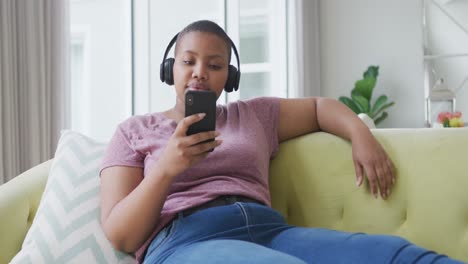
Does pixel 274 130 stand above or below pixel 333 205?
above

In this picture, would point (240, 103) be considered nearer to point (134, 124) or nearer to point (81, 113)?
point (134, 124)

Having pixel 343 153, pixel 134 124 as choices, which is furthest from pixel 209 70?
pixel 343 153

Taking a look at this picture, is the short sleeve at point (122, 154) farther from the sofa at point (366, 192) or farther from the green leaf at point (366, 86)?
the green leaf at point (366, 86)

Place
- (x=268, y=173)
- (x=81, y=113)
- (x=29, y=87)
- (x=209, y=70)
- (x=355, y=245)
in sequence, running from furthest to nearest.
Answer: (x=81, y=113), (x=29, y=87), (x=268, y=173), (x=209, y=70), (x=355, y=245)

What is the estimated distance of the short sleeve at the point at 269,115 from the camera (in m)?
1.35

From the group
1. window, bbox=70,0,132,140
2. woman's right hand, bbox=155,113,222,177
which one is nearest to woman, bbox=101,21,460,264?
woman's right hand, bbox=155,113,222,177

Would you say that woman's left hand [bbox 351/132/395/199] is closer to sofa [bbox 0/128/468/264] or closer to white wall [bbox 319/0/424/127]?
sofa [bbox 0/128/468/264]

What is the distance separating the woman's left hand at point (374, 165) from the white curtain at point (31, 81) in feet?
4.73

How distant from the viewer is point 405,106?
4.61 meters

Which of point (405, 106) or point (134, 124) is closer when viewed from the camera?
point (134, 124)

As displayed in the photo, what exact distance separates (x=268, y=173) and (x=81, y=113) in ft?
10.7

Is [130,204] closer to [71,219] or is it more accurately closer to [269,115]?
[71,219]

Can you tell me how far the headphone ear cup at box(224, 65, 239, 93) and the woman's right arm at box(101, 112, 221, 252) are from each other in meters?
0.29

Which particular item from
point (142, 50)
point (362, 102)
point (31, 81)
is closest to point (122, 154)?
point (31, 81)
